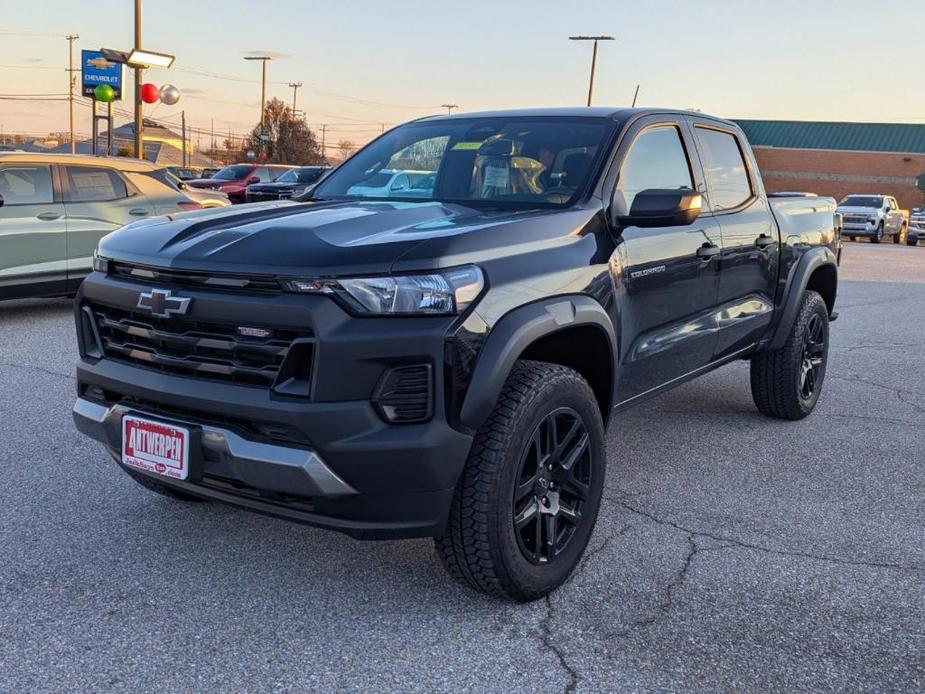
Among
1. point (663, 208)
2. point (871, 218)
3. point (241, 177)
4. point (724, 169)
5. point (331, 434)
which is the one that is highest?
point (724, 169)

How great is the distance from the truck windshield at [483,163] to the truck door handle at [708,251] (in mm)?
756

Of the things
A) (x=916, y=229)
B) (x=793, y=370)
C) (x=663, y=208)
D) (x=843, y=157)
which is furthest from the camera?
(x=843, y=157)

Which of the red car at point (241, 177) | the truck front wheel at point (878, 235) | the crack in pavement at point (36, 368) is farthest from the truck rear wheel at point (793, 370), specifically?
the truck front wheel at point (878, 235)

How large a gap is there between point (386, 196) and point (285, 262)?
1.49m

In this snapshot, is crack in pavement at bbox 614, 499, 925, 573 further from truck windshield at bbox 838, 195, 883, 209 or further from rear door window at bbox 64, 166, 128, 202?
truck windshield at bbox 838, 195, 883, 209

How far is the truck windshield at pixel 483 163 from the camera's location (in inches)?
154

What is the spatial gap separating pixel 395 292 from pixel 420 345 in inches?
7.3

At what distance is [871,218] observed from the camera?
103 feet

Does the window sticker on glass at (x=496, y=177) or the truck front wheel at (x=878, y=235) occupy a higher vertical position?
the window sticker on glass at (x=496, y=177)

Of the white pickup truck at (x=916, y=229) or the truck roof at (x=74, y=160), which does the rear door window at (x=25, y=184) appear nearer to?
the truck roof at (x=74, y=160)

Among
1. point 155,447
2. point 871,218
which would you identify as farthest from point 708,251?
point 871,218

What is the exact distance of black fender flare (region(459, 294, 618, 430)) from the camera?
285 centimetres

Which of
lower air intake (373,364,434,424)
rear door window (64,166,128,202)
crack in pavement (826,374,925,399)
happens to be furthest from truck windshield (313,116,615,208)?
rear door window (64,166,128,202)

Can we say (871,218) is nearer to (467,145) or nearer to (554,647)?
(467,145)
